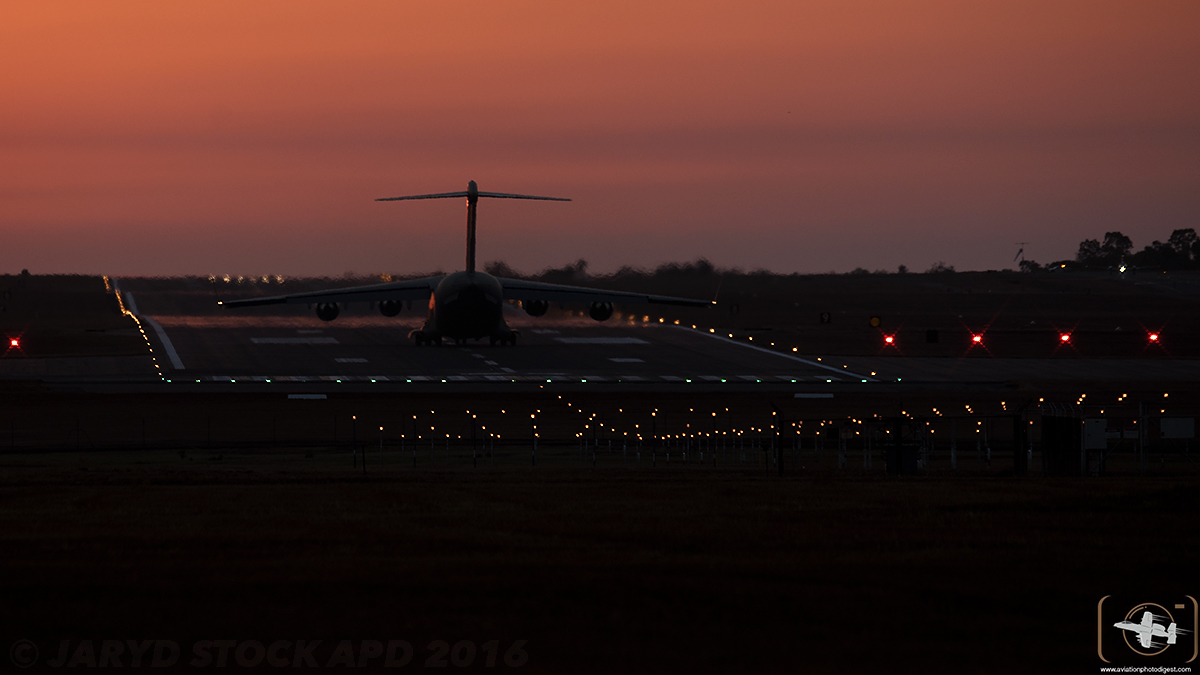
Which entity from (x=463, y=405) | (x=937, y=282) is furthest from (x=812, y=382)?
(x=937, y=282)

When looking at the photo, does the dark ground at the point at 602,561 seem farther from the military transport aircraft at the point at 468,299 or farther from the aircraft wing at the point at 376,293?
the aircraft wing at the point at 376,293

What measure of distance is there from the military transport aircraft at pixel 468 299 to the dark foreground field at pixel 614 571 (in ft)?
168

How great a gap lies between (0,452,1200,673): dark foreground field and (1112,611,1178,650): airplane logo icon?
281 mm

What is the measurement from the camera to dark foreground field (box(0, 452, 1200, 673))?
973 centimetres

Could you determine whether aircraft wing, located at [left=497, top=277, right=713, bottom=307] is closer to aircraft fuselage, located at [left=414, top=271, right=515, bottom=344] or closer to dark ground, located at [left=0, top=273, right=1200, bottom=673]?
aircraft fuselage, located at [left=414, top=271, right=515, bottom=344]

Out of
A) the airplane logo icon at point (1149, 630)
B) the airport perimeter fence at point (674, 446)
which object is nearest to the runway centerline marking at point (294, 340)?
the airport perimeter fence at point (674, 446)

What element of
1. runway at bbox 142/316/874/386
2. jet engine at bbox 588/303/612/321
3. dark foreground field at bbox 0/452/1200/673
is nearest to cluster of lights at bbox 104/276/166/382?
runway at bbox 142/316/874/386

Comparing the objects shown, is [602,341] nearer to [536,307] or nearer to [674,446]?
[536,307]

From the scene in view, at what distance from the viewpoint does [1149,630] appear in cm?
992

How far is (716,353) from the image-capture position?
7819 centimetres

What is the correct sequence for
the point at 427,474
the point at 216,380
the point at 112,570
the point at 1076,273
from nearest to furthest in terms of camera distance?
1. the point at 112,570
2. the point at 427,474
3. the point at 216,380
4. the point at 1076,273

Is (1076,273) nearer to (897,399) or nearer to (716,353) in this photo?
(716,353)

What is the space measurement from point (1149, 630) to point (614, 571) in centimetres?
495

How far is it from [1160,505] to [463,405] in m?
38.0
